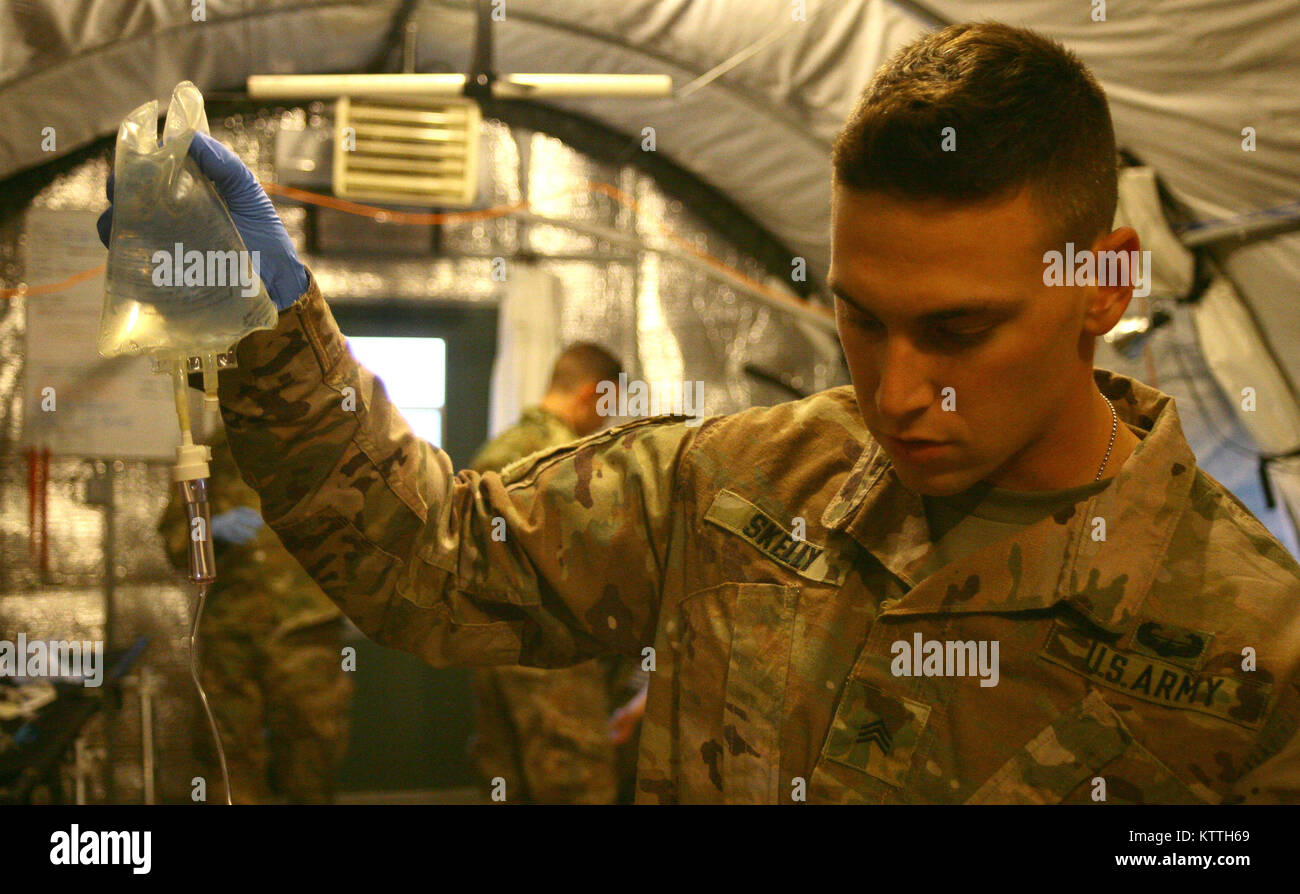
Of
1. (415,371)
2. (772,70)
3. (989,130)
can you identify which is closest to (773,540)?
(989,130)

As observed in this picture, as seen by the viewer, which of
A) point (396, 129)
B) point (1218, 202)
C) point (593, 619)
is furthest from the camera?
point (396, 129)

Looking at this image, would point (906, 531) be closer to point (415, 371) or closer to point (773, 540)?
point (773, 540)

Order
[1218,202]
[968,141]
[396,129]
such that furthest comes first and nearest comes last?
[396,129] → [1218,202] → [968,141]

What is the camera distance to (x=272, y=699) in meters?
2.59

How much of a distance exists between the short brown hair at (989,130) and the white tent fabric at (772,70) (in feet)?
4.69

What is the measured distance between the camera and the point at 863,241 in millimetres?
703

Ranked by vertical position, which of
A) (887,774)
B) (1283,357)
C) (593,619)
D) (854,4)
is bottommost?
(887,774)

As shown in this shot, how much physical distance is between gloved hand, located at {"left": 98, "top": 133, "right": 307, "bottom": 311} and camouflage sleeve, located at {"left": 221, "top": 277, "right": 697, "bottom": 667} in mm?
19

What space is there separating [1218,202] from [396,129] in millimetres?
2090

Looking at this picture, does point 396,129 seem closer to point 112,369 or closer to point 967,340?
point 112,369

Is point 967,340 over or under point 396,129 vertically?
under

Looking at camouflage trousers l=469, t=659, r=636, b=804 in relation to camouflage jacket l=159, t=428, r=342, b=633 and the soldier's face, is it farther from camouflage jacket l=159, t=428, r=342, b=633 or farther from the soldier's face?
the soldier's face

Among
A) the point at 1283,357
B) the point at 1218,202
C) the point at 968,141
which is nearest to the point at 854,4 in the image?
the point at 1218,202

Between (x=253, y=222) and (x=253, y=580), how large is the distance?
2042 mm
